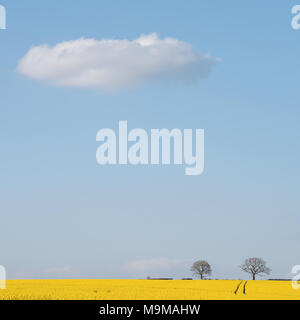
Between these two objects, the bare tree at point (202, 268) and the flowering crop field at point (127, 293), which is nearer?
the flowering crop field at point (127, 293)

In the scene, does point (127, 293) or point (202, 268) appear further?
point (202, 268)

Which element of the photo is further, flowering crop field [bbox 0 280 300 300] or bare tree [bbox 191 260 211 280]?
bare tree [bbox 191 260 211 280]
